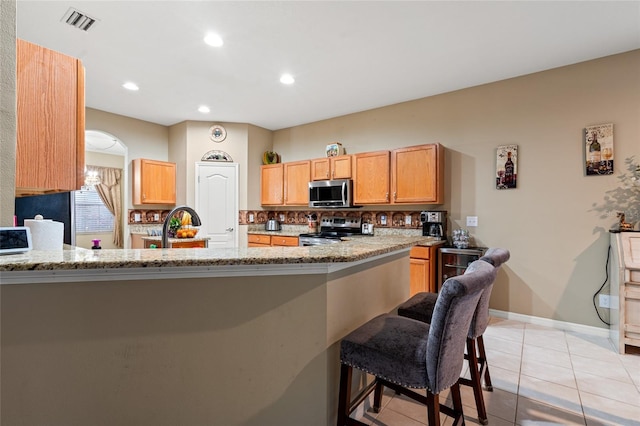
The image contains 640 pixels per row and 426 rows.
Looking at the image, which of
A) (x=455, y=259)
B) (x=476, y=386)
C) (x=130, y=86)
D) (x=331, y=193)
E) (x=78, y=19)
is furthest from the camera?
(x=331, y=193)

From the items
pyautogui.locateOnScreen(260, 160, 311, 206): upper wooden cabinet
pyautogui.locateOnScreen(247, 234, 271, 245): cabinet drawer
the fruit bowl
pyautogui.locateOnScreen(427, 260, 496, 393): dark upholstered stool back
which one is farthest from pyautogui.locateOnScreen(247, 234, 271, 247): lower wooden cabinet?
→ pyautogui.locateOnScreen(427, 260, 496, 393): dark upholstered stool back

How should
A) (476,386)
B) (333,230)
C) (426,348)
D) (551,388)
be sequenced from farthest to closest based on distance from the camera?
(333,230) < (551,388) < (476,386) < (426,348)

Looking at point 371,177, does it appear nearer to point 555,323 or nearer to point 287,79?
point 287,79

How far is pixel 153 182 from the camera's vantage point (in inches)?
205

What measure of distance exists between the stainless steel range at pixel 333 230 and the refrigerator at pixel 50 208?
118 inches

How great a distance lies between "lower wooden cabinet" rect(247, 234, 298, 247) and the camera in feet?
16.8

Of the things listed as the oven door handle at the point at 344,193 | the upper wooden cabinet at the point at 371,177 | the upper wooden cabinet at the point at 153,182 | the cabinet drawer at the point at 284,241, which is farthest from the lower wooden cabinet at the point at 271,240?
the upper wooden cabinet at the point at 153,182

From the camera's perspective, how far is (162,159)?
5652 millimetres

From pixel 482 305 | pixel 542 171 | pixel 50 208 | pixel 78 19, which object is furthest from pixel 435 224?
pixel 50 208

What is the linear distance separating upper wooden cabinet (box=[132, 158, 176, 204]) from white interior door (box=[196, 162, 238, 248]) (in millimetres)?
520

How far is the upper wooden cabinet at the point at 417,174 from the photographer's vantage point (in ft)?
12.6

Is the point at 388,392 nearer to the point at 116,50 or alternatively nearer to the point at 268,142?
the point at 116,50

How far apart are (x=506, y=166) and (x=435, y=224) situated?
1.07 metres

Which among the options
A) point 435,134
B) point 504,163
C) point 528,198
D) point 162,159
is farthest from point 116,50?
point 528,198
